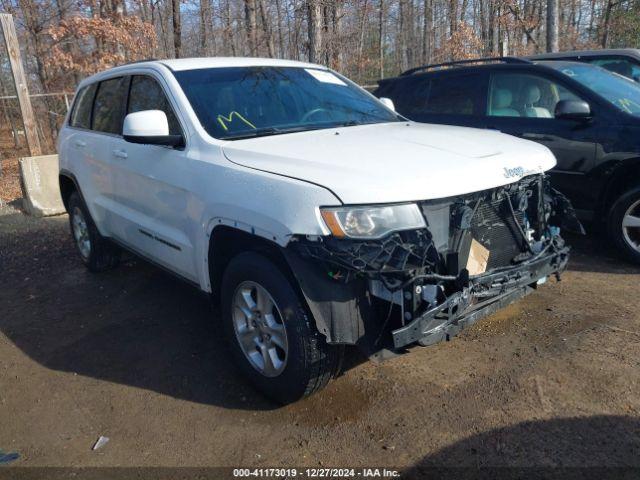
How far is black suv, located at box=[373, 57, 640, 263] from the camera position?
15.9 ft

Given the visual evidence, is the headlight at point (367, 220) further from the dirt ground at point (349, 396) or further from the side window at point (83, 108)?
the side window at point (83, 108)

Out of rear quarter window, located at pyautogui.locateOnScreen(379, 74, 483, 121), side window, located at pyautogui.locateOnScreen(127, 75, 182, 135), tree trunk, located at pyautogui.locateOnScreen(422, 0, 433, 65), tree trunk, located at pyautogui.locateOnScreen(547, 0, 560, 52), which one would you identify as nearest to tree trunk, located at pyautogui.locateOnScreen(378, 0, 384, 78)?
tree trunk, located at pyautogui.locateOnScreen(422, 0, 433, 65)

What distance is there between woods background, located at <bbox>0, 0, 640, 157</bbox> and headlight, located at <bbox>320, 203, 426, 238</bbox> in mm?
9449

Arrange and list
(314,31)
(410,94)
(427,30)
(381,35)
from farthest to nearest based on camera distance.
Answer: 1. (427,30)
2. (381,35)
3. (314,31)
4. (410,94)

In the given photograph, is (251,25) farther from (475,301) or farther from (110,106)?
(475,301)

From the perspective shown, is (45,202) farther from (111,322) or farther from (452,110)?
(452,110)

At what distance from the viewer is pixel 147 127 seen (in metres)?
3.40

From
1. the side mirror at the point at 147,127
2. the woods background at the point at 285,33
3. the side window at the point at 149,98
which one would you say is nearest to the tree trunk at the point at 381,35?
the woods background at the point at 285,33

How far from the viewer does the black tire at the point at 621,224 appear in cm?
478

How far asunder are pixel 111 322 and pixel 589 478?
358cm

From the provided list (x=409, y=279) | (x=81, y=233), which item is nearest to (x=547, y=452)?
(x=409, y=279)

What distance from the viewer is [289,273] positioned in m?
2.88

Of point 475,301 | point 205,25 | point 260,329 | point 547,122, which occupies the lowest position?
point 260,329

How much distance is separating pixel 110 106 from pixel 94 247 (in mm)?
1461
